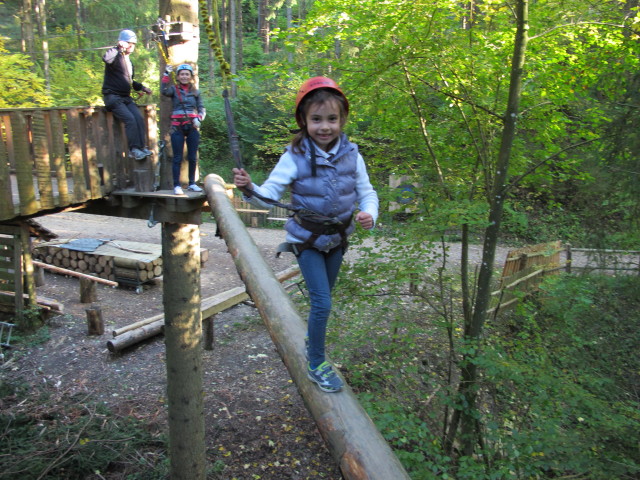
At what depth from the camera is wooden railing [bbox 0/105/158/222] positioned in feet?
16.0

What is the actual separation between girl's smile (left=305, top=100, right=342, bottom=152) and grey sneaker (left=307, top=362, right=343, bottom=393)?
3.72 ft

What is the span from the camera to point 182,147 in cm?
509

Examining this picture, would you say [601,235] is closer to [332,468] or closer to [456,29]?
[456,29]

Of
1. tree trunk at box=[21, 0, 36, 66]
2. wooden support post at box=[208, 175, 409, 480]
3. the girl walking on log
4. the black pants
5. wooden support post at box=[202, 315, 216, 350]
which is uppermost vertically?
tree trunk at box=[21, 0, 36, 66]

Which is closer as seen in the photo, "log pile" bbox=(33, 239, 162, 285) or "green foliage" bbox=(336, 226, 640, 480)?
"green foliage" bbox=(336, 226, 640, 480)

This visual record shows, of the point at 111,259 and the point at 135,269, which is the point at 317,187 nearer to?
the point at 135,269

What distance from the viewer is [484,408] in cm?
657

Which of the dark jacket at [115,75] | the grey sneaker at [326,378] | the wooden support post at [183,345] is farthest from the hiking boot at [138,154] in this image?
the grey sneaker at [326,378]

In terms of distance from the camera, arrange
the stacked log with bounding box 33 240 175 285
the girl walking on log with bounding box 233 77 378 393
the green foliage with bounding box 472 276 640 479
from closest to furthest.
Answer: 1. the girl walking on log with bounding box 233 77 378 393
2. the green foliage with bounding box 472 276 640 479
3. the stacked log with bounding box 33 240 175 285

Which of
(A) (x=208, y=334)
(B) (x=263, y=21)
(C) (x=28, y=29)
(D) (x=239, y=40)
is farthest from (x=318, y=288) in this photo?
(D) (x=239, y=40)

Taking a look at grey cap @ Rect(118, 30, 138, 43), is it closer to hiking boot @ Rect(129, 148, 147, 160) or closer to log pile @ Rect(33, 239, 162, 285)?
hiking boot @ Rect(129, 148, 147, 160)

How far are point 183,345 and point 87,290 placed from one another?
621cm

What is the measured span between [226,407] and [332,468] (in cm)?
177

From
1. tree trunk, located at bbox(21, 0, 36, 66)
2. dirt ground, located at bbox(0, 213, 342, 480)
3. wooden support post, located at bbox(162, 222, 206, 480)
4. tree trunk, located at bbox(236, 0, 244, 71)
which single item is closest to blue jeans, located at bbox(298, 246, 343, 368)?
wooden support post, located at bbox(162, 222, 206, 480)
